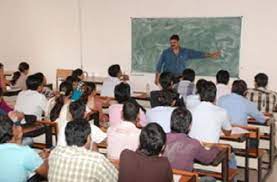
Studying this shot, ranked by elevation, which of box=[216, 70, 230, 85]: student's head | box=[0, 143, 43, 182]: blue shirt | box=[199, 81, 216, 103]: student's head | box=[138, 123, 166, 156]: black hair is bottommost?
box=[0, 143, 43, 182]: blue shirt

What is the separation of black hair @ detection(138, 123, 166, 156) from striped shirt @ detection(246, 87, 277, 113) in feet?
9.69

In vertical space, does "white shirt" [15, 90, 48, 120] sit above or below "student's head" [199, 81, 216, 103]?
below

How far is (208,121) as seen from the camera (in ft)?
13.6

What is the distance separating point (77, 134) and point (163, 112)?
158 cm

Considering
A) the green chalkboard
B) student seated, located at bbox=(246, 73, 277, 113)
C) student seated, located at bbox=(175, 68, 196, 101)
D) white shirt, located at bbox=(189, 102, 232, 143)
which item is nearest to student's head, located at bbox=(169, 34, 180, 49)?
the green chalkboard

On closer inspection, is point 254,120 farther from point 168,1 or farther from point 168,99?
point 168,1

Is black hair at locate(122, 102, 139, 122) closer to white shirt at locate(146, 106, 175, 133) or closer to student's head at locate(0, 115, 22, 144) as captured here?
white shirt at locate(146, 106, 175, 133)

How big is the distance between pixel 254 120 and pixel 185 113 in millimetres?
2161

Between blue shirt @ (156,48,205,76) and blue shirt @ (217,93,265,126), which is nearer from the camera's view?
blue shirt @ (217,93,265,126)

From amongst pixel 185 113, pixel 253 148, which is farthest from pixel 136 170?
pixel 253 148

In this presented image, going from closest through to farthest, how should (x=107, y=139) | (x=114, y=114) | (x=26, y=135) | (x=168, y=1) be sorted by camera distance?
(x=107, y=139), (x=26, y=135), (x=114, y=114), (x=168, y=1)

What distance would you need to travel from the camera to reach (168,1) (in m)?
8.11

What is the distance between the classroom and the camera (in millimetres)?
2887

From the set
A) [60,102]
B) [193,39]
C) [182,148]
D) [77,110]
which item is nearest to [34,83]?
[60,102]
